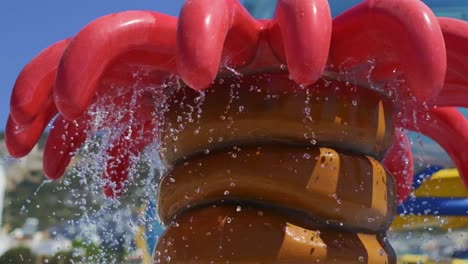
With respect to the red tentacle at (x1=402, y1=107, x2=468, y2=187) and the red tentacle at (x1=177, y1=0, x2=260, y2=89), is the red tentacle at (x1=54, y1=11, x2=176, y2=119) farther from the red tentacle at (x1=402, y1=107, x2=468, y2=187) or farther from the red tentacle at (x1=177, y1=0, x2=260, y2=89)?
the red tentacle at (x1=402, y1=107, x2=468, y2=187)

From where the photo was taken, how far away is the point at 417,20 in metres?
1.75

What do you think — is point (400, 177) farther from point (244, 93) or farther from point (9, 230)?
point (9, 230)

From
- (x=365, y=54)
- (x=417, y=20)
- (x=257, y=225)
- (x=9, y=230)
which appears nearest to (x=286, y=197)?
(x=257, y=225)

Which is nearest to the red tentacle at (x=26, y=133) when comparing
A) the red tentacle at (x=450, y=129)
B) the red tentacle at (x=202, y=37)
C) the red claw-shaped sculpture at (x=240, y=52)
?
the red claw-shaped sculpture at (x=240, y=52)

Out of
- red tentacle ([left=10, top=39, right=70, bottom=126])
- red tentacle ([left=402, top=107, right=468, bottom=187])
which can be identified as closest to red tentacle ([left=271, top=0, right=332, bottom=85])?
red tentacle ([left=10, top=39, right=70, bottom=126])

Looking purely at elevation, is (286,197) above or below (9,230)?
above

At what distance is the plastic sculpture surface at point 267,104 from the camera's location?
1.74m

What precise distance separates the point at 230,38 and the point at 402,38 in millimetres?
398

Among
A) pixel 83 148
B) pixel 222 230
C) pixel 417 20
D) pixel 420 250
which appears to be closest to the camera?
pixel 417 20

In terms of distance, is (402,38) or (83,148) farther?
(83,148)

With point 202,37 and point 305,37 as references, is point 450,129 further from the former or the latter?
point 202,37

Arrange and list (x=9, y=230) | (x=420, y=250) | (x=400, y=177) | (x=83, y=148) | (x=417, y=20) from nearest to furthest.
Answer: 1. (x=417, y=20)
2. (x=83, y=148)
3. (x=400, y=177)
4. (x=420, y=250)
5. (x=9, y=230)

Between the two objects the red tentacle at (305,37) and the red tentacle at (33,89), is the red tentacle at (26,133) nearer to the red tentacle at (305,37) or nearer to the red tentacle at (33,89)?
the red tentacle at (33,89)

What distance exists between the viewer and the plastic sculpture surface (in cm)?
174
